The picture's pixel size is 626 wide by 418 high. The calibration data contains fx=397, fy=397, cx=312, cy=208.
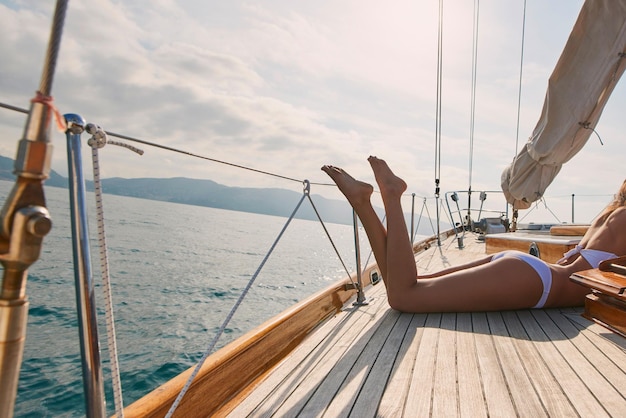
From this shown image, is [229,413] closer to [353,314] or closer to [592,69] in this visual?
[353,314]

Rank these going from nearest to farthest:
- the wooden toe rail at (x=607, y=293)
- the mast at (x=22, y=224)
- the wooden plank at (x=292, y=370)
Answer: the mast at (x=22, y=224), the wooden plank at (x=292, y=370), the wooden toe rail at (x=607, y=293)

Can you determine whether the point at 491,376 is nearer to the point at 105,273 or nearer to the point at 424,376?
the point at 424,376

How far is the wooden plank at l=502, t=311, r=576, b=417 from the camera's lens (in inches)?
35.3

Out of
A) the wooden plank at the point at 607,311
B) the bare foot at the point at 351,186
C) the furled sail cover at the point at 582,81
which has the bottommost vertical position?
the wooden plank at the point at 607,311

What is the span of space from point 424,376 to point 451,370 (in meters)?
0.09

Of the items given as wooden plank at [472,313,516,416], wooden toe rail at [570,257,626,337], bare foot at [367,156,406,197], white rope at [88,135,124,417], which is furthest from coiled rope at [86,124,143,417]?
wooden toe rail at [570,257,626,337]

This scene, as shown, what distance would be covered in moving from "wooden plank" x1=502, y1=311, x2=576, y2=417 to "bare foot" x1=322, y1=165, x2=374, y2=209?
74cm

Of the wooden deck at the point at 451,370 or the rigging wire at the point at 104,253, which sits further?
the wooden deck at the point at 451,370

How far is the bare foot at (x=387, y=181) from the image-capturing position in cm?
164

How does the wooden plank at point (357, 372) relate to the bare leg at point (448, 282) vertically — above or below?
below

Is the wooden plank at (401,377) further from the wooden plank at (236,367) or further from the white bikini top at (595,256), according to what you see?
the white bikini top at (595,256)

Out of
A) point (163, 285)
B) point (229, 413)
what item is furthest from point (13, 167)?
point (163, 285)

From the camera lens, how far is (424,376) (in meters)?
1.07

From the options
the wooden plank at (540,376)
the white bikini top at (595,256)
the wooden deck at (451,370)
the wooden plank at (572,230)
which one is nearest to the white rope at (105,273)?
the wooden deck at (451,370)
